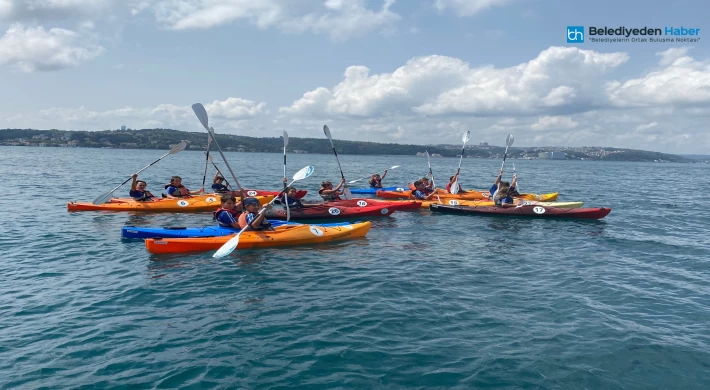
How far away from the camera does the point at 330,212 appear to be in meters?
17.5

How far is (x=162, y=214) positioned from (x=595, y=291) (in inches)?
637

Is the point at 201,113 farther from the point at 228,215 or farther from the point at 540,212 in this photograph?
the point at 540,212

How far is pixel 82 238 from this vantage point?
13.5 meters

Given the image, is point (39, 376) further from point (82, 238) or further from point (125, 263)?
point (82, 238)

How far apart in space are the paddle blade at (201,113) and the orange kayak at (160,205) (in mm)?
6520

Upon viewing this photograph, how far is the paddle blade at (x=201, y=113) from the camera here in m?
13.2

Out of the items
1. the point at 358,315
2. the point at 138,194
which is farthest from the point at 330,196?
the point at 358,315

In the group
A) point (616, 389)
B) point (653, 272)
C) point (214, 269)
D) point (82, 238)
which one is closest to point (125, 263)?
point (214, 269)

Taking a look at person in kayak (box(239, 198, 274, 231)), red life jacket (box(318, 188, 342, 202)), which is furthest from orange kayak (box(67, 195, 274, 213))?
person in kayak (box(239, 198, 274, 231))

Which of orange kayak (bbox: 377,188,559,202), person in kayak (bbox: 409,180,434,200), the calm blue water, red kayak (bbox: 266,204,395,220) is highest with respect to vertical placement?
person in kayak (bbox: 409,180,434,200)

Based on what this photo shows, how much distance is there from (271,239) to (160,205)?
8.74 meters

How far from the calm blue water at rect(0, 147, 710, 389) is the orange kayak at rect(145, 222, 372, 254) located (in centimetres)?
37

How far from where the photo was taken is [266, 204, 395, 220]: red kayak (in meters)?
17.0

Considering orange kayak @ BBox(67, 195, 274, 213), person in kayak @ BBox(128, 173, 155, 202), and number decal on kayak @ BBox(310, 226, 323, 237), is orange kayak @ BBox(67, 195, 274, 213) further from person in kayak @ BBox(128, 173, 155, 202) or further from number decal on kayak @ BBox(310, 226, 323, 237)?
number decal on kayak @ BBox(310, 226, 323, 237)
